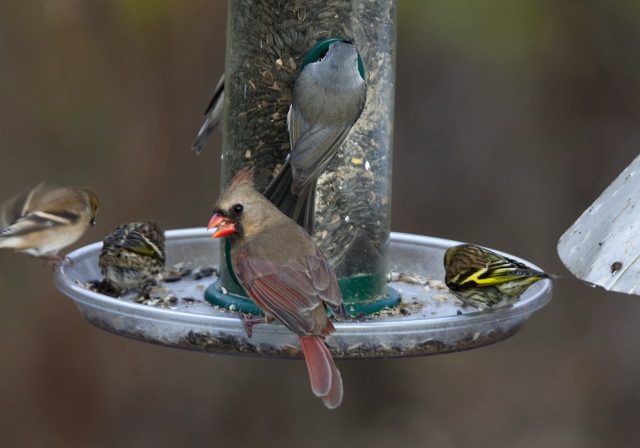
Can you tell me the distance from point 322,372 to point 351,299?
1123 mm

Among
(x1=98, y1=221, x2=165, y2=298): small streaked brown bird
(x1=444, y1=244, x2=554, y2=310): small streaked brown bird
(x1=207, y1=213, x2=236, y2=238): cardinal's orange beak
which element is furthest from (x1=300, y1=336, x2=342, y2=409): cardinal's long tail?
(x1=98, y1=221, x2=165, y2=298): small streaked brown bird

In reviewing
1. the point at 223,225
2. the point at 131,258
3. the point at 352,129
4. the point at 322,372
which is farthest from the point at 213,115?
the point at 322,372

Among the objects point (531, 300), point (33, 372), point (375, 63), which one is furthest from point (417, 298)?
point (33, 372)

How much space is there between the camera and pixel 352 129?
5.75m

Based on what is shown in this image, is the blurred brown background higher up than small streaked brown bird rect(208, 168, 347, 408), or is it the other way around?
small streaked brown bird rect(208, 168, 347, 408)

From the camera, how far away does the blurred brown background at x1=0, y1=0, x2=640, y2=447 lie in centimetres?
911

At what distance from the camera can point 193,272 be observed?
6426mm

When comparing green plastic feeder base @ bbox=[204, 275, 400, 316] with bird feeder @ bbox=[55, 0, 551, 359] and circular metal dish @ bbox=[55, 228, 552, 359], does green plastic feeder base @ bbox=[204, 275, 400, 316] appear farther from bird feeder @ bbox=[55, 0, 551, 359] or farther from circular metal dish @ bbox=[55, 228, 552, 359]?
circular metal dish @ bbox=[55, 228, 552, 359]

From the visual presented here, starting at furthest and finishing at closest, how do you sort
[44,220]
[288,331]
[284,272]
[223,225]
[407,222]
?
[407,222] → [44,220] → [223,225] → [284,272] → [288,331]

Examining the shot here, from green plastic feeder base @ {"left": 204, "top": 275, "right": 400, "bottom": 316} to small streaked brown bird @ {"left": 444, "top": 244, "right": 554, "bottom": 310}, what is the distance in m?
0.39

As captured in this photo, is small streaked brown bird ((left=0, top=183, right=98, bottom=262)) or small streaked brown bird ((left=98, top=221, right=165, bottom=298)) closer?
small streaked brown bird ((left=98, top=221, right=165, bottom=298))

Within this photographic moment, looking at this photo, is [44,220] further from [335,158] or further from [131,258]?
[335,158]

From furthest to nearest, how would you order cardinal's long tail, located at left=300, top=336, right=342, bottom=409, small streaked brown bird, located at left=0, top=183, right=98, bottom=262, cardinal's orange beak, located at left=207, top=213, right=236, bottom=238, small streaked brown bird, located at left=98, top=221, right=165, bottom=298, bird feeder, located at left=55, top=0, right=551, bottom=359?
small streaked brown bird, located at left=0, top=183, right=98, bottom=262 → small streaked brown bird, located at left=98, top=221, right=165, bottom=298 → bird feeder, located at left=55, top=0, right=551, bottom=359 → cardinal's orange beak, located at left=207, top=213, right=236, bottom=238 → cardinal's long tail, located at left=300, top=336, right=342, bottom=409

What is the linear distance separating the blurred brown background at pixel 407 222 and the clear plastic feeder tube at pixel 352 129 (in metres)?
3.23
